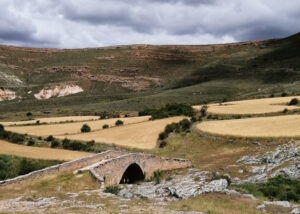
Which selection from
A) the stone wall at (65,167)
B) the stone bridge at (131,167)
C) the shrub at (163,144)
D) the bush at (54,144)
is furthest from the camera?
the bush at (54,144)

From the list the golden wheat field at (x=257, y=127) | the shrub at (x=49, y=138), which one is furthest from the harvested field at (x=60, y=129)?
the golden wheat field at (x=257, y=127)

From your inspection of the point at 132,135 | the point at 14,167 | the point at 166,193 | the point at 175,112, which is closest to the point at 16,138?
the point at 132,135

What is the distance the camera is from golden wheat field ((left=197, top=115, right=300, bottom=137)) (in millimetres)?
50219

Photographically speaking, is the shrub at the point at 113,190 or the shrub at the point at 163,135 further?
the shrub at the point at 163,135

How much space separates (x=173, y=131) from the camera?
6475 cm

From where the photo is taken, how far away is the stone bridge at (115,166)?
1243 inches

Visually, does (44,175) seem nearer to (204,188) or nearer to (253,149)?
(204,188)

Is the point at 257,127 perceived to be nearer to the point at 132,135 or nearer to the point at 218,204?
the point at 132,135

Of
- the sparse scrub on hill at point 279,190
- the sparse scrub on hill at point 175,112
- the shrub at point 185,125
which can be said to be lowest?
the sparse scrub on hill at point 279,190

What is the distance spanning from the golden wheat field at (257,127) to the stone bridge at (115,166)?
999 cm

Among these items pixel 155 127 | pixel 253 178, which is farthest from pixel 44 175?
pixel 155 127

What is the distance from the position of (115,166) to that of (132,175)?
333 inches

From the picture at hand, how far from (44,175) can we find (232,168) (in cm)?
2019

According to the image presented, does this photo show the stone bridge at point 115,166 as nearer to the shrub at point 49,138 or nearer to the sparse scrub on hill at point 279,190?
the sparse scrub on hill at point 279,190
